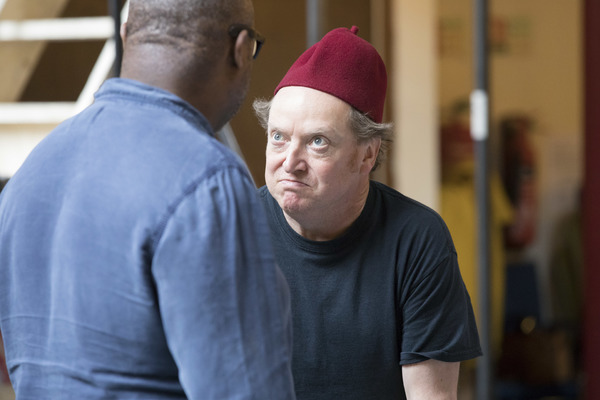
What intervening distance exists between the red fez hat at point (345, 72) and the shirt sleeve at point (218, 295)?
57cm

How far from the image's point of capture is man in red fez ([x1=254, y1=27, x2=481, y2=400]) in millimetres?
1722

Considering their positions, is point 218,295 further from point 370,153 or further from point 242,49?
point 370,153

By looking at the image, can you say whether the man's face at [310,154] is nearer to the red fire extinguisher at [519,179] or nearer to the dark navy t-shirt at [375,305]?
the dark navy t-shirt at [375,305]

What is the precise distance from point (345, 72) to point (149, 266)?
0.74 meters

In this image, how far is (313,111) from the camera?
1.72 m

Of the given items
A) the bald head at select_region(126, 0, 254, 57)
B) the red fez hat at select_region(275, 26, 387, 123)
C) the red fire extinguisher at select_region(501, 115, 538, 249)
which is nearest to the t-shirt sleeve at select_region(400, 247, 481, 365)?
the red fez hat at select_region(275, 26, 387, 123)

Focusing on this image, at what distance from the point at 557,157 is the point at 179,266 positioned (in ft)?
15.6

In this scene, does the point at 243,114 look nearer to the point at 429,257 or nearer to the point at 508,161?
the point at 508,161

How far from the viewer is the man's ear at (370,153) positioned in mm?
1796

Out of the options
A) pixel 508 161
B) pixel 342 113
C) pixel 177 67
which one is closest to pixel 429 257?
pixel 342 113

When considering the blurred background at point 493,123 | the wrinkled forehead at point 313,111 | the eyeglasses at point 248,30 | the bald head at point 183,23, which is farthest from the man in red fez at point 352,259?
the blurred background at point 493,123

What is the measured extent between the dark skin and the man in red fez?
395 mm

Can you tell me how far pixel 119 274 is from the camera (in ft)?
3.91

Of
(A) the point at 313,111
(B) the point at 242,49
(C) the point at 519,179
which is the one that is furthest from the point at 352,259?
(C) the point at 519,179
